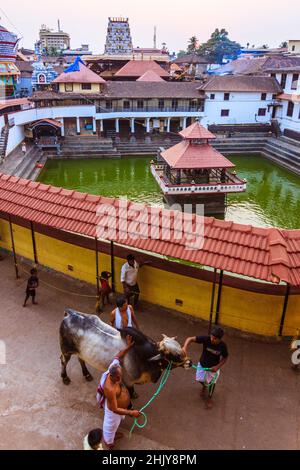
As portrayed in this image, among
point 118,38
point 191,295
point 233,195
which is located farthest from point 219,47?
point 191,295

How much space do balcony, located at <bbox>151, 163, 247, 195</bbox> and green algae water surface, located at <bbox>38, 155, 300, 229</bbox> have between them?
1636 millimetres

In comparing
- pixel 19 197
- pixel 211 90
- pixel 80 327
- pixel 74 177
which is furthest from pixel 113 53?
pixel 80 327

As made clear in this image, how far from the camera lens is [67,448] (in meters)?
4.65

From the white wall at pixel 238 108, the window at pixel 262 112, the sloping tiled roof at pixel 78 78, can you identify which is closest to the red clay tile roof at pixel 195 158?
Answer: the white wall at pixel 238 108

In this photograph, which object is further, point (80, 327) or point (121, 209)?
point (121, 209)

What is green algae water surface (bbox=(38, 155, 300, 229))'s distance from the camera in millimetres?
19938

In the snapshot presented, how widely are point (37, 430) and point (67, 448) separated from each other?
532 mm

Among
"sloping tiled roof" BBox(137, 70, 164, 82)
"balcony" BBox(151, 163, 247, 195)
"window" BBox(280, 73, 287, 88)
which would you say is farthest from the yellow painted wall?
"sloping tiled roof" BBox(137, 70, 164, 82)

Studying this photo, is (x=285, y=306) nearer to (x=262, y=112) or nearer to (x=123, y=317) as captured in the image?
(x=123, y=317)

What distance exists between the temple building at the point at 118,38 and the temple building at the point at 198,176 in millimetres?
44455

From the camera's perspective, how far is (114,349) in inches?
197

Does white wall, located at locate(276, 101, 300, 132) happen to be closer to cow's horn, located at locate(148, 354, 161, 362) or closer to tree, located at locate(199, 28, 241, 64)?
cow's horn, located at locate(148, 354, 161, 362)

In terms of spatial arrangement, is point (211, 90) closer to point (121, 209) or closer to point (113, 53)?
point (113, 53)

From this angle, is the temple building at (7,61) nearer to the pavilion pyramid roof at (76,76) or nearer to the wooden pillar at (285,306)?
the pavilion pyramid roof at (76,76)
